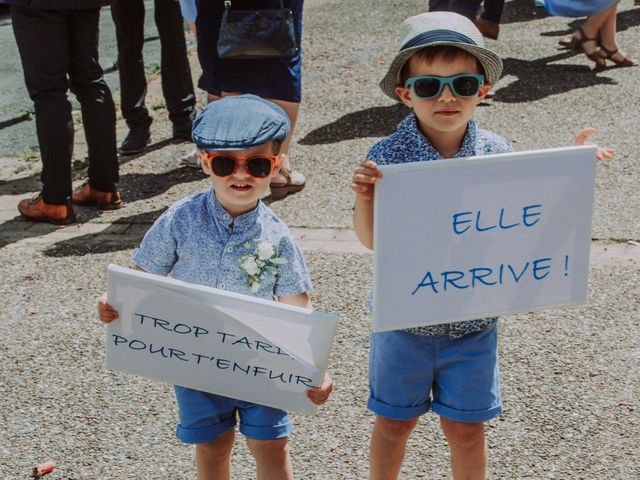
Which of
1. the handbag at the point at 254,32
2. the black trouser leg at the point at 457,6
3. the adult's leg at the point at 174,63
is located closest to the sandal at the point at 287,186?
the handbag at the point at 254,32

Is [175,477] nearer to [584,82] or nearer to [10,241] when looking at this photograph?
[10,241]

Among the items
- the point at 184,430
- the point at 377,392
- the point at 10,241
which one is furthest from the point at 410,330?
the point at 10,241

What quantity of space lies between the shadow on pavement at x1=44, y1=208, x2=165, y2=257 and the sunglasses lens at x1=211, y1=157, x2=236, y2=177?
8.73ft

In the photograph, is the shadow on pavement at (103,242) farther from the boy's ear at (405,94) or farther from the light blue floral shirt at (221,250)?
the boy's ear at (405,94)

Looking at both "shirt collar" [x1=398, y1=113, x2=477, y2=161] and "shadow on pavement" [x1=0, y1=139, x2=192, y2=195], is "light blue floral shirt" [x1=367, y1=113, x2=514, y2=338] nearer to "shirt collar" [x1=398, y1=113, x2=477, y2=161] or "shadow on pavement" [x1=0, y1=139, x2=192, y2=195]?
"shirt collar" [x1=398, y1=113, x2=477, y2=161]

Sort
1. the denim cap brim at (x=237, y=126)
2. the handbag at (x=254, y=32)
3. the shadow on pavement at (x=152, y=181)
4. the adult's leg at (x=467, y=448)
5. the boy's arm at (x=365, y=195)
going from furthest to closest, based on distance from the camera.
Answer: the shadow on pavement at (x=152, y=181) < the handbag at (x=254, y=32) < the adult's leg at (x=467, y=448) < the denim cap brim at (x=237, y=126) < the boy's arm at (x=365, y=195)

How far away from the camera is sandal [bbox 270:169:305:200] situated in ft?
18.7

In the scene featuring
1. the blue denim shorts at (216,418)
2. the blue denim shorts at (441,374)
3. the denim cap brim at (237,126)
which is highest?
the denim cap brim at (237,126)

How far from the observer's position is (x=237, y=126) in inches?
99.0

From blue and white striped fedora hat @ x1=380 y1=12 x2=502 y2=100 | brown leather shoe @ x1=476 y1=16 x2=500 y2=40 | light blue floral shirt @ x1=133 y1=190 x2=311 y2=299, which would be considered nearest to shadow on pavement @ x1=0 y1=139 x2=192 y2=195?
brown leather shoe @ x1=476 y1=16 x2=500 y2=40

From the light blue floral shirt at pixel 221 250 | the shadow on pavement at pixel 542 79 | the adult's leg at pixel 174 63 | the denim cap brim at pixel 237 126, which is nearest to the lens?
the denim cap brim at pixel 237 126

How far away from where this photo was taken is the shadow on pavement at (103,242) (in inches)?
200

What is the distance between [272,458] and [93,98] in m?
3.19

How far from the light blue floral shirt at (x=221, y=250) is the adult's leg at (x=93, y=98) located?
2.81 metres
